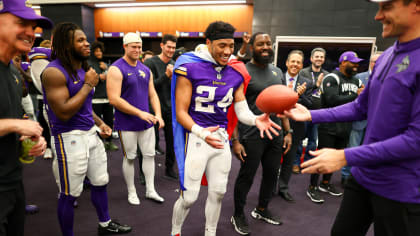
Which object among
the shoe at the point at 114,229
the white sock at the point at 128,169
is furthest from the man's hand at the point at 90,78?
the shoe at the point at 114,229

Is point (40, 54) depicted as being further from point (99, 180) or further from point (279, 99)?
point (279, 99)

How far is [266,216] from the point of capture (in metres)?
2.54

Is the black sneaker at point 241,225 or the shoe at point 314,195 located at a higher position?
the black sneaker at point 241,225

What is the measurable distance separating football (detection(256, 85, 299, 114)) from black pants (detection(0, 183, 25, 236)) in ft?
4.63

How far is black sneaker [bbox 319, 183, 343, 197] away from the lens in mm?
3205

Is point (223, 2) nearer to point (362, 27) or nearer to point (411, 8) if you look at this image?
point (362, 27)

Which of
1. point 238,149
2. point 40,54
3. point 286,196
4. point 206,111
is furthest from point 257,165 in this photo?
point 40,54

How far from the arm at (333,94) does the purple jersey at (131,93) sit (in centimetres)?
214

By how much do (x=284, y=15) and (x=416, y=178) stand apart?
6151 millimetres

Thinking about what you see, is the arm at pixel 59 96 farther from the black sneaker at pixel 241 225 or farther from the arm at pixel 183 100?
the black sneaker at pixel 241 225

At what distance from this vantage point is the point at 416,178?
107 centimetres

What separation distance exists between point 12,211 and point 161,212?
159 cm

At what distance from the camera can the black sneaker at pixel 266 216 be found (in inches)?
98.9

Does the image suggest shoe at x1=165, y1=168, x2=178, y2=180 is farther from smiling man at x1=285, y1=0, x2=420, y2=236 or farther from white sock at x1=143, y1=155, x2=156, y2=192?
smiling man at x1=285, y1=0, x2=420, y2=236
